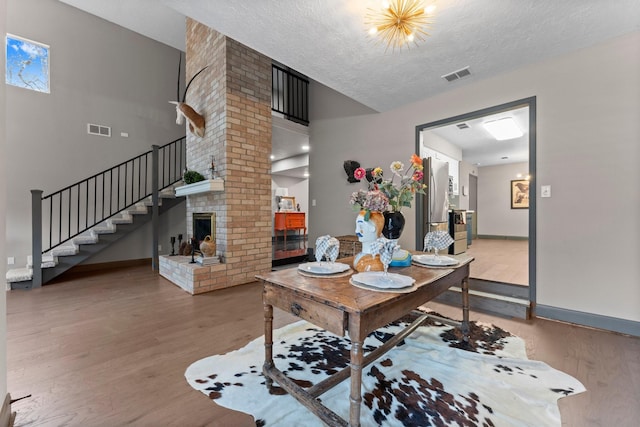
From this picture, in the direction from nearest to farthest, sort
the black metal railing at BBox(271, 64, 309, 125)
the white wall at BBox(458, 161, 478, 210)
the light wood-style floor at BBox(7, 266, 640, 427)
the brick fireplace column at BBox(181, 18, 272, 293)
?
1. the light wood-style floor at BBox(7, 266, 640, 427)
2. the brick fireplace column at BBox(181, 18, 272, 293)
3. the black metal railing at BBox(271, 64, 309, 125)
4. the white wall at BBox(458, 161, 478, 210)

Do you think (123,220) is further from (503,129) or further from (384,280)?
(503,129)

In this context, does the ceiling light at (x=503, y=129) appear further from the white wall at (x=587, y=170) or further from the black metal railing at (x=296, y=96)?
the black metal railing at (x=296, y=96)

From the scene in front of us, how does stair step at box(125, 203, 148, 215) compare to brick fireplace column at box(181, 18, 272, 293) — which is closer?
brick fireplace column at box(181, 18, 272, 293)

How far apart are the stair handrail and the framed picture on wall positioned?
9.45 metres

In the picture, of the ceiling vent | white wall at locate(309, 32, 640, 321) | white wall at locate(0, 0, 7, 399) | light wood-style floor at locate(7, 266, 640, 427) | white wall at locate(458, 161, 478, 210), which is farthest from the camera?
white wall at locate(458, 161, 478, 210)

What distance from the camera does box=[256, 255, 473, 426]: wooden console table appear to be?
Answer: 119 cm

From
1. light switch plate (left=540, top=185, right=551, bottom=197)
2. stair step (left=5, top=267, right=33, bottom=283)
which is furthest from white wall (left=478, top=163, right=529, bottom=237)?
stair step (left=5, top=267, right=33, bottom=283)

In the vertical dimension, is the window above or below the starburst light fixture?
above

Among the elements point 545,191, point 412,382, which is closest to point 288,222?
point 545,191

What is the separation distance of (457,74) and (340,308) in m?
3.11

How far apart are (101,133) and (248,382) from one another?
5693 mm

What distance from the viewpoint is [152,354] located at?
2027 mm

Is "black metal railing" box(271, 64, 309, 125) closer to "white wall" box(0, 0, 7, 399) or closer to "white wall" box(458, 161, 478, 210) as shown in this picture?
"white wall" box(0, 0, 7, 399)

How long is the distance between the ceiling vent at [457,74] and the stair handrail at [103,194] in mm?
4919
